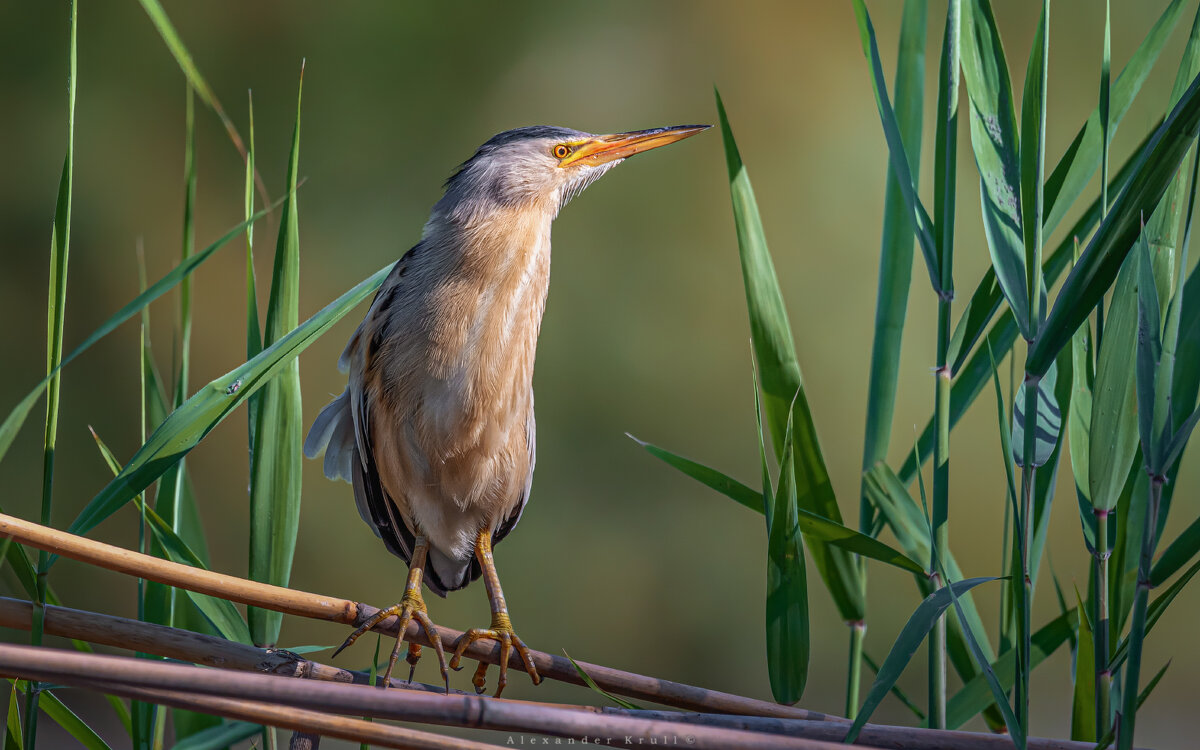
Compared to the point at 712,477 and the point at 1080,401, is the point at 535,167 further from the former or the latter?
the point at 1080,401

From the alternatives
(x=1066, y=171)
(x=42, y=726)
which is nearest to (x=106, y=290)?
(x=42, y=726)

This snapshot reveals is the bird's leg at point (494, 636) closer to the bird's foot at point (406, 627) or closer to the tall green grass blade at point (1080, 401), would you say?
the bird's foot at point (406, 627)

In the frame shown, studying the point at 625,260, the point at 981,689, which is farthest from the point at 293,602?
the point at 625,260

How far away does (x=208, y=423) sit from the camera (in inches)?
33.0

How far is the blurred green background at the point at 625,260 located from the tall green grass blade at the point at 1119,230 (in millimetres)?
1934

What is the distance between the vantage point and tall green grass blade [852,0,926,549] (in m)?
0.92

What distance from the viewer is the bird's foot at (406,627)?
0.91 m

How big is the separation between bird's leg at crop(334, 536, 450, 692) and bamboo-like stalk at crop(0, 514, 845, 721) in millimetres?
57

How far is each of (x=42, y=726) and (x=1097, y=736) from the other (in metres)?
2.87

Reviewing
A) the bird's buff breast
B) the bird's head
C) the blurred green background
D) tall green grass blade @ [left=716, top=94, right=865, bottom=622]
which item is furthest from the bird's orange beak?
the blurred green background

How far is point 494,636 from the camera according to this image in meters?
1.11

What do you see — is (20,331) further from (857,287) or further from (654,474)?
(857,287)

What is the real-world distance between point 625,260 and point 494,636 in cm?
178

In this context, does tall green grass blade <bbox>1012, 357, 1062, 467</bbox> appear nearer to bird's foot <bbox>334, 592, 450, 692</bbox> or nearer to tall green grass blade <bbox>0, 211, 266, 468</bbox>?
bird's foot <bbox>334, 592, 450, 692</bbox>
